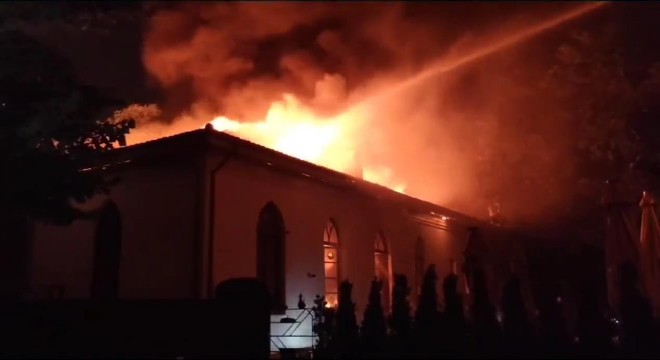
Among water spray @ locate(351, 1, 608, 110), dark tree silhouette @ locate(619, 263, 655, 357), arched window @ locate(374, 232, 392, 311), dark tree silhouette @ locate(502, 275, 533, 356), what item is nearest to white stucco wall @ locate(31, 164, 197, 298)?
dark tree silhouette @ locate(502, 275, 533, 356)

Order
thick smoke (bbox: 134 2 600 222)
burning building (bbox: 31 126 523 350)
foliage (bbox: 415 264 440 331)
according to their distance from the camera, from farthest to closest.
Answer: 1. burning building (bbox: 31 126 523 350)
2. thick smoke (bbox: 134 2 600 222)
3. foliage (bbox: 415 264 440 331)

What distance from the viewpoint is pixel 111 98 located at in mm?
9969

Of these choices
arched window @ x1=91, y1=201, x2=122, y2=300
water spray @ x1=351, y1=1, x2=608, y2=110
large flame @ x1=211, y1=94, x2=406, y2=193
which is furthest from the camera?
large flame @ x1=211, y1=94, x2=406, y2=193

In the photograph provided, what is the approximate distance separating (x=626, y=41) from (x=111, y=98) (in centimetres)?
1248

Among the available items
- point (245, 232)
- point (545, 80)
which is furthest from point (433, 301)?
point (545, 80)

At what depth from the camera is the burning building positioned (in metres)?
10.3

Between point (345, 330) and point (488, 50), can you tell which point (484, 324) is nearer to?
point (345, 330)

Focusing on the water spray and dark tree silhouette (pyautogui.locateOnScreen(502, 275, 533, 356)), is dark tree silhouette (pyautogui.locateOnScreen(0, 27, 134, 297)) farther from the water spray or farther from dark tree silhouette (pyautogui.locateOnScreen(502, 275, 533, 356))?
the water spray

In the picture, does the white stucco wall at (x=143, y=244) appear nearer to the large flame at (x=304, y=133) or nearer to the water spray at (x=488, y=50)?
the large flame at (x=304, y=133)

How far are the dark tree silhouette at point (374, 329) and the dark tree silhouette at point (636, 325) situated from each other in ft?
7.58

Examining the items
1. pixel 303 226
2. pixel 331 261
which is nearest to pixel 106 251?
pixel 303 226

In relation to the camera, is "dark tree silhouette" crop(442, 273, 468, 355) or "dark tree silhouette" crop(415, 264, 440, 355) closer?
"dark tree silhouette" crop(442, 273, 468, 355)

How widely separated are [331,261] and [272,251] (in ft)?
6.70

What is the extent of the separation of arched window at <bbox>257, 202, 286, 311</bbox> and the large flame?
3.15 metres
